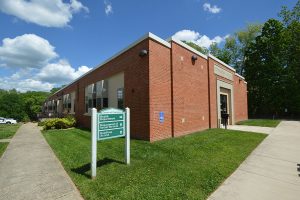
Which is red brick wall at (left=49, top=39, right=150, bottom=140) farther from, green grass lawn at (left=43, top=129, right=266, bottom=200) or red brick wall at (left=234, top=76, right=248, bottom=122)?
red brick wall at (left=234, top=76, right=248, bottom=122)

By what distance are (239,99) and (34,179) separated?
21639 mm

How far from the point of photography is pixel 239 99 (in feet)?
A: 74.8

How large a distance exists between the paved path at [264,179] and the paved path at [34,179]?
3.45m

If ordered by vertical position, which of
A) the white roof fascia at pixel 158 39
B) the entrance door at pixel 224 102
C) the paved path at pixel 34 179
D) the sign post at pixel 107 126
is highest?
the white roof fascia at pixel 158 39

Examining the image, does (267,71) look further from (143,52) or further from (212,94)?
(143,52)

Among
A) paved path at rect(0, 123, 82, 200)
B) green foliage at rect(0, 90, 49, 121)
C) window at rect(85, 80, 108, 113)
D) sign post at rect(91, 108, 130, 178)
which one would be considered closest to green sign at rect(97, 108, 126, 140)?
sign post at rect(91, 108, 130, 178)

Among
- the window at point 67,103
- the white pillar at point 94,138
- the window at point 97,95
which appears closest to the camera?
the white pillar at point 94,138

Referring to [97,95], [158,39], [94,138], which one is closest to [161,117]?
[158,39]

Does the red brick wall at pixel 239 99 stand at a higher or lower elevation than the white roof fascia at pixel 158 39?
lower

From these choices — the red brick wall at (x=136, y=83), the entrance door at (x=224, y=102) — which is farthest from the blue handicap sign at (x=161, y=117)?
the entrance door at (x=224, y=102)

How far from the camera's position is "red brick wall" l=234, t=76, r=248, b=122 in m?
21.4

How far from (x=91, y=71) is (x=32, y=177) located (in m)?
13.1

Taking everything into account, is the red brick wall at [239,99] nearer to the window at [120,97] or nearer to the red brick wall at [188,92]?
the red brick wall at [188,92]

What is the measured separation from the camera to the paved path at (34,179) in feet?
15.2
